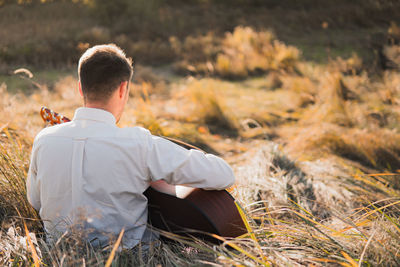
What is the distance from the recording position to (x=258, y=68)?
354 inches

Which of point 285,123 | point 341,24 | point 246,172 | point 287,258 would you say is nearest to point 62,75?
point 285,123

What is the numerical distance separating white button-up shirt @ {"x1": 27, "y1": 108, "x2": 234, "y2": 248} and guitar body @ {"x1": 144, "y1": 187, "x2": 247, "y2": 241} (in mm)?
93

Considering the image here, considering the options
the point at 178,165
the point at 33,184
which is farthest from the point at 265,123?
the point at 33,184

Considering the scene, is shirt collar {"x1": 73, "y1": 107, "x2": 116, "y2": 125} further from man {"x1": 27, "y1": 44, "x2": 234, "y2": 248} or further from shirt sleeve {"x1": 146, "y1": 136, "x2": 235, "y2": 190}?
shirt sleeve {"x1": 146, "y1": 136, "x2": 235, "y2": 190}

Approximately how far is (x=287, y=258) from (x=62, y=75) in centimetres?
777

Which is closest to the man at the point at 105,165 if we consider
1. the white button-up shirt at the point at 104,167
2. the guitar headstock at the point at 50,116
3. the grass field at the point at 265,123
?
the white button-up shirt at the point at 104,167

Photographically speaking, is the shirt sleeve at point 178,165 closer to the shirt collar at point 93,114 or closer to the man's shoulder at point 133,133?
the man's shoulder at point 133,133

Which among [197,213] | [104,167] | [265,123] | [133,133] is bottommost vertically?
[265,123]

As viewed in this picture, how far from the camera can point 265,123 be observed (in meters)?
5.75

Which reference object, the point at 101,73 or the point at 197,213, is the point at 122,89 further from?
the point at 197,213

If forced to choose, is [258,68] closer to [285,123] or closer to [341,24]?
[285,123]

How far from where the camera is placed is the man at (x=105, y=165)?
1753 mm

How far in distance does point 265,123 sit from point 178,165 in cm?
417

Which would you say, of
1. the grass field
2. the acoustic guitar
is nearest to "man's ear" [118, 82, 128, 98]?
the acoustic guitar
